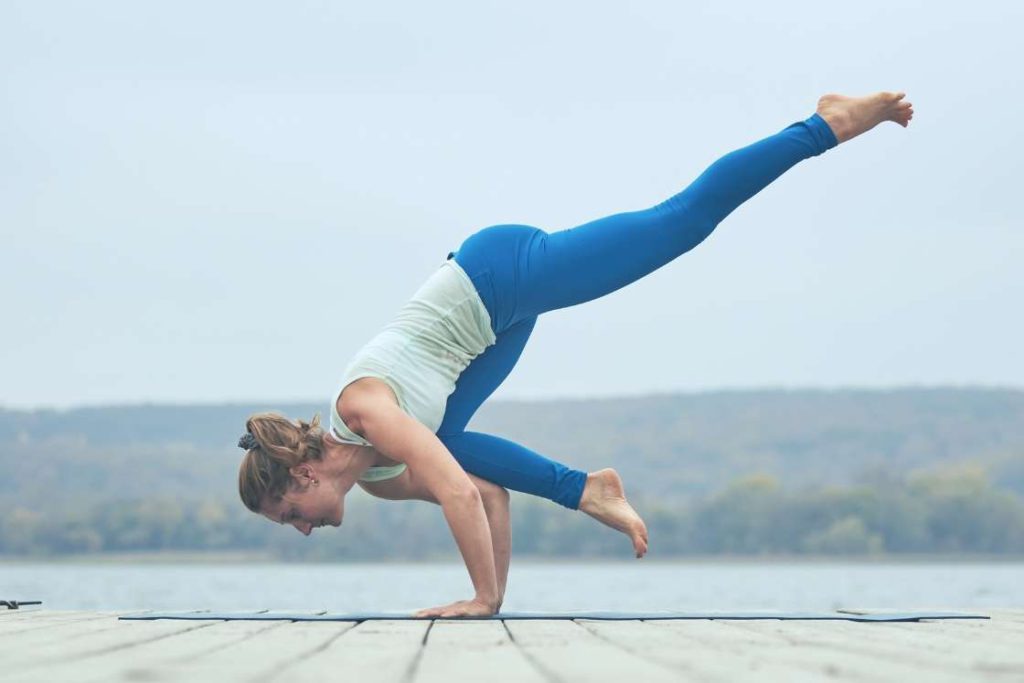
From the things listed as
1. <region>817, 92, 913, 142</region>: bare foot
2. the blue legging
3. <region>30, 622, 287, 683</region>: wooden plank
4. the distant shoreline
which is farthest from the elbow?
the distant shoreline

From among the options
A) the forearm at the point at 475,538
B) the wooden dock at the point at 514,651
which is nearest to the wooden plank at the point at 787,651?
the wooden dock at the point at 514,651

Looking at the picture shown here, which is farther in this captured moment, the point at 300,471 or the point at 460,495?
the point at 300,471

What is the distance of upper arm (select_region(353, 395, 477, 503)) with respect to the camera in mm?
4895

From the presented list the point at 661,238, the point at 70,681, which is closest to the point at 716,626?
the point at 661,238

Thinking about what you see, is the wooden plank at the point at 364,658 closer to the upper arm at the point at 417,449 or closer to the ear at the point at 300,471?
the upper arm at the point at 417,449

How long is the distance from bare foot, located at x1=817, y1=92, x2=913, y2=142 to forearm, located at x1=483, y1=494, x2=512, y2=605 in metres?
1.91

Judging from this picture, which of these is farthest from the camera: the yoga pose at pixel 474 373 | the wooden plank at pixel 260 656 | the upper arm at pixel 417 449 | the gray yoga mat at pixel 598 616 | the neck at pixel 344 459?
the neck at pixel 344 459

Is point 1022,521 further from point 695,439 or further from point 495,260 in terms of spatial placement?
point 495,260

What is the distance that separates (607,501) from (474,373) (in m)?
0.72

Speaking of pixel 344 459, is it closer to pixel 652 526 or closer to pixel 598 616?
pixel 598 616

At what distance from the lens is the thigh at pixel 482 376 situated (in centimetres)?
567

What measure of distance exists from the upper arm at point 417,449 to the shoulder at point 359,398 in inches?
1.3

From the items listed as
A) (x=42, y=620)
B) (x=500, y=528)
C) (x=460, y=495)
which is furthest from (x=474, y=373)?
(x=42, y=620)

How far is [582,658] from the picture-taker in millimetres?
3053
